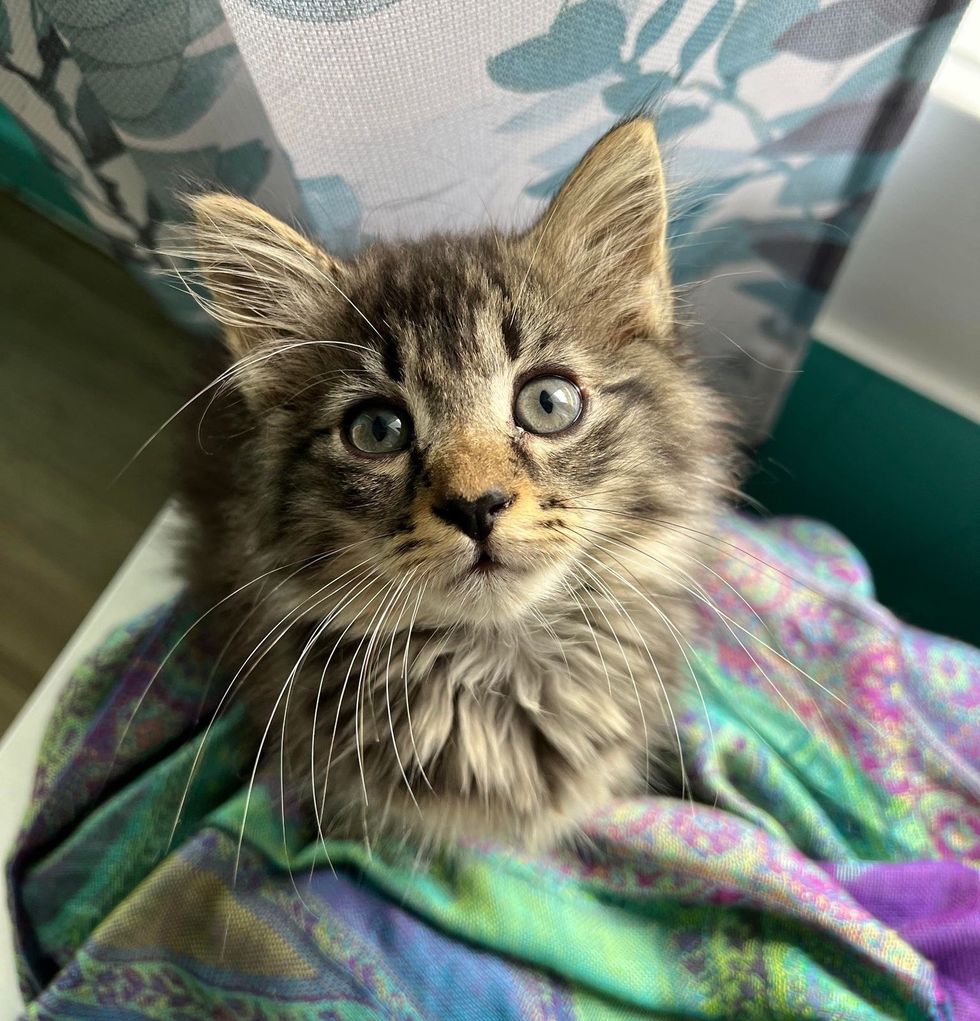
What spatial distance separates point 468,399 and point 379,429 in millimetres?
106

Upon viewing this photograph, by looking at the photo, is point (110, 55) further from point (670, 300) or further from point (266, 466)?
point (670, 300)

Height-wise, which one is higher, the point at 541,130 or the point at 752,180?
the point at 752,180

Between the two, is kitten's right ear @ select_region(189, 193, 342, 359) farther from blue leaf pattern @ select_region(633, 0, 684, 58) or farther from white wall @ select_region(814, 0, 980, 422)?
white wall @ select_region(814, 0, 980, 422)

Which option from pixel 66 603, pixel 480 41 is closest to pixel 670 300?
pixel 480 41

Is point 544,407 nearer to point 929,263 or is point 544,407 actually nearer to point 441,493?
point 441,493

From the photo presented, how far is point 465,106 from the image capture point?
100 centimetres

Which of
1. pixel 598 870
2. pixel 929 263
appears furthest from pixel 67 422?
pixel 929 263

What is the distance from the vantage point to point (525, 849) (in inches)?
40.9

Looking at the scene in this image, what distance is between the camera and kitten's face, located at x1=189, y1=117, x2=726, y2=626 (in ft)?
2.63

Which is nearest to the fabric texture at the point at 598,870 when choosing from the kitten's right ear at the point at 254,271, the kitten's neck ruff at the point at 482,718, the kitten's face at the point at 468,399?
the kitten's neck ruff at the point at 482,718

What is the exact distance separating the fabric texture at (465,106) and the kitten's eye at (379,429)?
321 millimetres

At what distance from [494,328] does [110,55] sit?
1.59ft

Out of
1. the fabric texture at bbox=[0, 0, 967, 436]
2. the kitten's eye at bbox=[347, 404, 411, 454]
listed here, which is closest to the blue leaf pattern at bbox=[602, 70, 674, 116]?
the fabric texture at bbox=[0, 0, 967, 436]

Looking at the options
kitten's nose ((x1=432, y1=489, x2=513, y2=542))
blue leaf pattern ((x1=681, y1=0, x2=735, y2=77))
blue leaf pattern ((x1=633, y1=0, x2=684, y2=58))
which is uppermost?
blue leaf pattern ((x1=681, y1=0, x2=735, y2=77))
